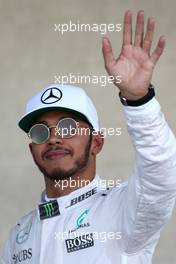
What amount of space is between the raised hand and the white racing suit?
0.14ft

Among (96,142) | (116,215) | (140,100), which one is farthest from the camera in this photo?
(96,142)

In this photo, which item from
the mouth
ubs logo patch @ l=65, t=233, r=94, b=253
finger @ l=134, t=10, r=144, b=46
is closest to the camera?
finger @ l=134, t=10, r=144, b=46

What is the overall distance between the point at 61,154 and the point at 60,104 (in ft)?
0.47

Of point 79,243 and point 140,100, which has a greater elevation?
point 140,100

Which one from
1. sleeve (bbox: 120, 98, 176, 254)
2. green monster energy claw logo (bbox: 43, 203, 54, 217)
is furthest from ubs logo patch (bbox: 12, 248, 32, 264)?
sleeve (bbox: 120, 98, 176, 254)

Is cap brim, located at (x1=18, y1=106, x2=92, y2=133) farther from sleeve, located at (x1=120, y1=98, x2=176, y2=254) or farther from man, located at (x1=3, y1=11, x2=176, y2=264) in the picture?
sleeve, located at (x1=120, y1=98, x2=176, y2=254)

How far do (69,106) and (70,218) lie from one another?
1.01 ft

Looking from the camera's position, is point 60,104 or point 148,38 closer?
point 148,38

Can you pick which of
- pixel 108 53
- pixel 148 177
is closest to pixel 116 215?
pixel 148 177

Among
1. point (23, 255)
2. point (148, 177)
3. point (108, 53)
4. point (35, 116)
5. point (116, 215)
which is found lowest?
point (23, 255)

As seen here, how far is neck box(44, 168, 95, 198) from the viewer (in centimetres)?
211

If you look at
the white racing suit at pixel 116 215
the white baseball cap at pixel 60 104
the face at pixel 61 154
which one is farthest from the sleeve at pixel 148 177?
the white baseball cap at pixel 60 104

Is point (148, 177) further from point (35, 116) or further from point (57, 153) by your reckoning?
point (35, 116)

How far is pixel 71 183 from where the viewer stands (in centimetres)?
212
